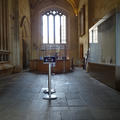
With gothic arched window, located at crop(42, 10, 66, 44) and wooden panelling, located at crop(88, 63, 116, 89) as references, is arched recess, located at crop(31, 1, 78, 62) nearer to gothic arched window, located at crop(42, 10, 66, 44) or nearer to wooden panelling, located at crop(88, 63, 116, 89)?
gothic arched window, located at crop(42, 10, 66, 44)

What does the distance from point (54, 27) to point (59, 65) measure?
33.6 feet

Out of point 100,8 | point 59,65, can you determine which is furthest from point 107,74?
point 59,65

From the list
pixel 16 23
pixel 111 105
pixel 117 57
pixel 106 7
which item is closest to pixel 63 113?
pixel 111 105

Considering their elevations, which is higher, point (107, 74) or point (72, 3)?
point (72, 3)

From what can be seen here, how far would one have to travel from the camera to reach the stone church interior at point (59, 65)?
3.85 meters

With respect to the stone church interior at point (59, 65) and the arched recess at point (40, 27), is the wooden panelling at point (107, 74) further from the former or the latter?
the arched recess at point (40, 27)

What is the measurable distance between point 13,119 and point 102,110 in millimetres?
1664

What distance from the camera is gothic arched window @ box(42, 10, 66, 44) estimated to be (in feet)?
75.5

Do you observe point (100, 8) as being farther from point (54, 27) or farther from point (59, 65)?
point (54, 27)

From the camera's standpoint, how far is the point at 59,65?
1410cm

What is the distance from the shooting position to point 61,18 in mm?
23125

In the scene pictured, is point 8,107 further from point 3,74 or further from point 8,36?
point 8,36

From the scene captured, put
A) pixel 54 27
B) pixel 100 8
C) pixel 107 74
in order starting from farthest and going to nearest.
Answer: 1. pixel 54 27
2. pixel 100 8
3. pixel 107 74

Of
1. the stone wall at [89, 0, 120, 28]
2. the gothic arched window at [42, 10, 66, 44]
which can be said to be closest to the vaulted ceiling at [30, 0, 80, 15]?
the gothic arched window at [42, 10, 66, 44]
